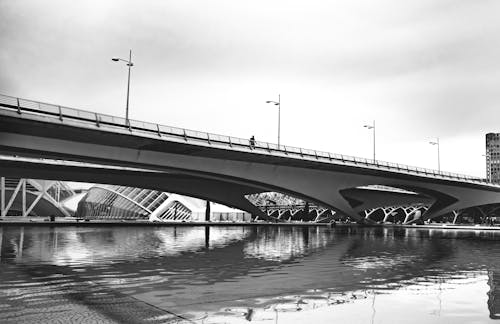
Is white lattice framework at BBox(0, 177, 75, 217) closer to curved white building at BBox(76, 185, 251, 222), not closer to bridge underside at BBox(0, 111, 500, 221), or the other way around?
curved white building at BBox(76, 185, 251, 222)

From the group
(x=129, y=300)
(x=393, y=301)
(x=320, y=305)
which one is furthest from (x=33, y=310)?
(x=393, y=301)

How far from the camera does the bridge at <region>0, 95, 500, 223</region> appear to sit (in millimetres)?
36781

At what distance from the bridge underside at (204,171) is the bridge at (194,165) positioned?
0.26ft

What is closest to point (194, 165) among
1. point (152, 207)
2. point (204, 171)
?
point (204, 171)

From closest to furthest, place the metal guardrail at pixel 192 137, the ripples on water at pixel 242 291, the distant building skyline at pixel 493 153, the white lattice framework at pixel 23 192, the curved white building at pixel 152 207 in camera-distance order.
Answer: the ripples on water at pixel 242 291 → the metal guardrail at pixel 192 137 → the curved white building at pixel 152 207 → the white lattice framework at pixel 23 192 → the distant building skyline at pixel 493 153

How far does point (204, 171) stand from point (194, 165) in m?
1.48

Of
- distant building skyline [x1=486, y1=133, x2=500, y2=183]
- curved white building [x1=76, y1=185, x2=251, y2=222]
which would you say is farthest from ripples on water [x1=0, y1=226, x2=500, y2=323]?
distant building skyline [x1=486, y1=133, x2=500, y2=183]

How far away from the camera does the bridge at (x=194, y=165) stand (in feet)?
121

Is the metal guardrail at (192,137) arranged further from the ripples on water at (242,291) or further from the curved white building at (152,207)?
the curved white building at (152,207)

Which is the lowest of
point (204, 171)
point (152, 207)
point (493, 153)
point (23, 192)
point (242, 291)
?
point (242, 291)

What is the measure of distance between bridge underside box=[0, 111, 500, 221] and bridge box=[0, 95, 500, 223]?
0.26 feet

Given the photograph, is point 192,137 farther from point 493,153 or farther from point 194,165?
point 493,153

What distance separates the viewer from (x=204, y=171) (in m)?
48.7

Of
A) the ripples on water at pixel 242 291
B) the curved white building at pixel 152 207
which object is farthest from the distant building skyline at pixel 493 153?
the ripples on water at pixel 242 291
